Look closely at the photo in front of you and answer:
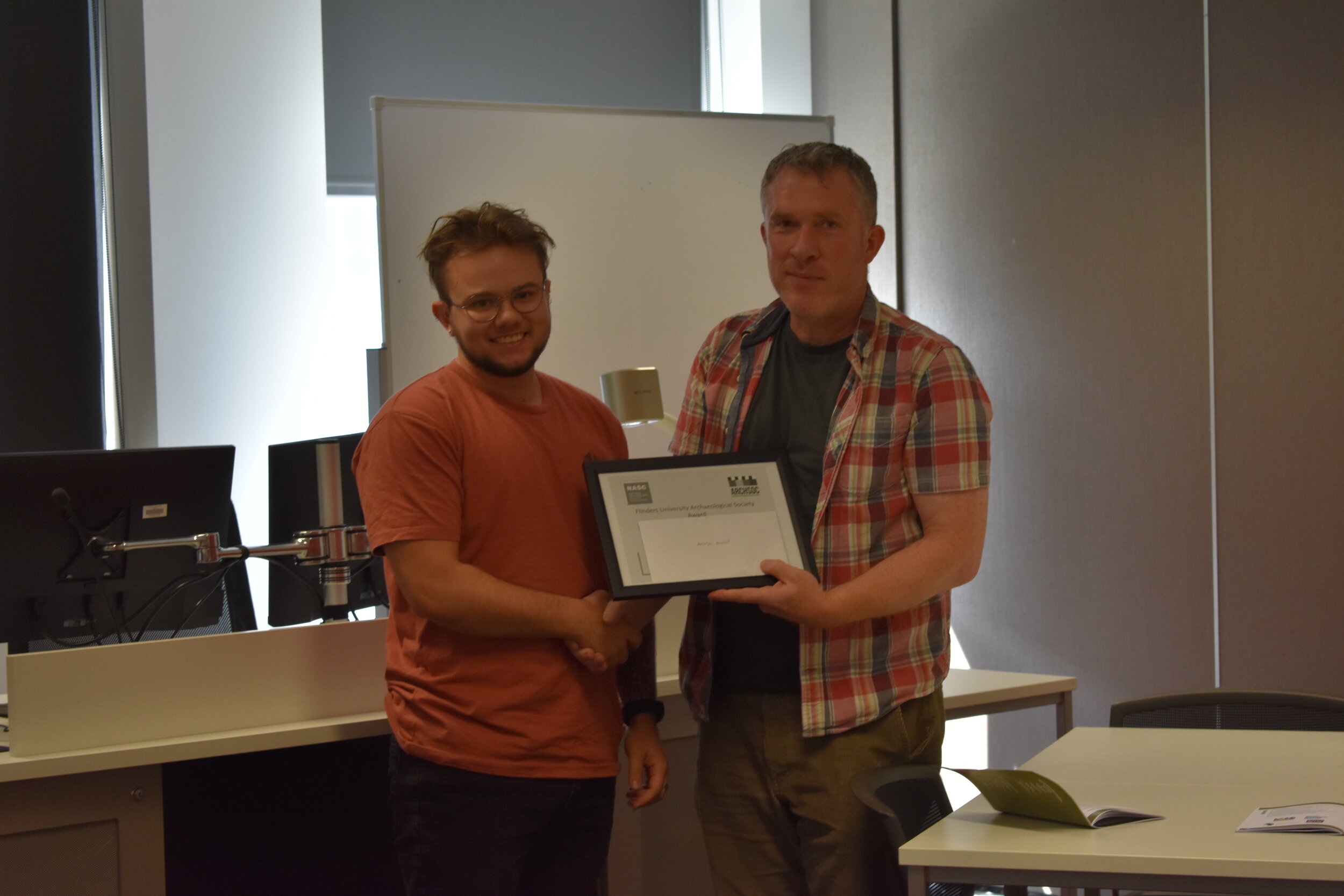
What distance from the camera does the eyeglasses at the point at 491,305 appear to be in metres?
1.59

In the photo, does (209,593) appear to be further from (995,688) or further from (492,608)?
(995,688)

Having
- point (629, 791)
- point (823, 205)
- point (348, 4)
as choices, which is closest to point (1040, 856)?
point (629, 791)

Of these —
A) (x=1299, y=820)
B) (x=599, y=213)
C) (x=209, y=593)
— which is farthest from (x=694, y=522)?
(x=599, y=213)

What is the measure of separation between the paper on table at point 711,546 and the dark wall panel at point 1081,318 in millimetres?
1852

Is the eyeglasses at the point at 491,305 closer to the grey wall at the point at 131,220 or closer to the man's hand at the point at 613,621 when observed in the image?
the man's hand at the point at 613,621

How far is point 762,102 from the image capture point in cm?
484

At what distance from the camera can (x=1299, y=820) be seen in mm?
1320

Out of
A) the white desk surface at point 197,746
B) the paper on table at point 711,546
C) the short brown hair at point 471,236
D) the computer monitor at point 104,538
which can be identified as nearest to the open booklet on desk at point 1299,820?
the paper on table at point 711,546

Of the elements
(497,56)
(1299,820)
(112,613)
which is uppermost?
(497,56)

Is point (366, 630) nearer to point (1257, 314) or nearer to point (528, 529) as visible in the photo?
point (528, 529)

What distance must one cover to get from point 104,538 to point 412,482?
1.02 m

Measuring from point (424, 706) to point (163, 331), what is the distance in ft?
10.9

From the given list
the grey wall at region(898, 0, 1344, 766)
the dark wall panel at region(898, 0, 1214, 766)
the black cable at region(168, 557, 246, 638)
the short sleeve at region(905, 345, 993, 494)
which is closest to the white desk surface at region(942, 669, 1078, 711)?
the grey wall at region(898, 0, 1344, 766)

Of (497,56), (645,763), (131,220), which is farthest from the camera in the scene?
(497,56)
